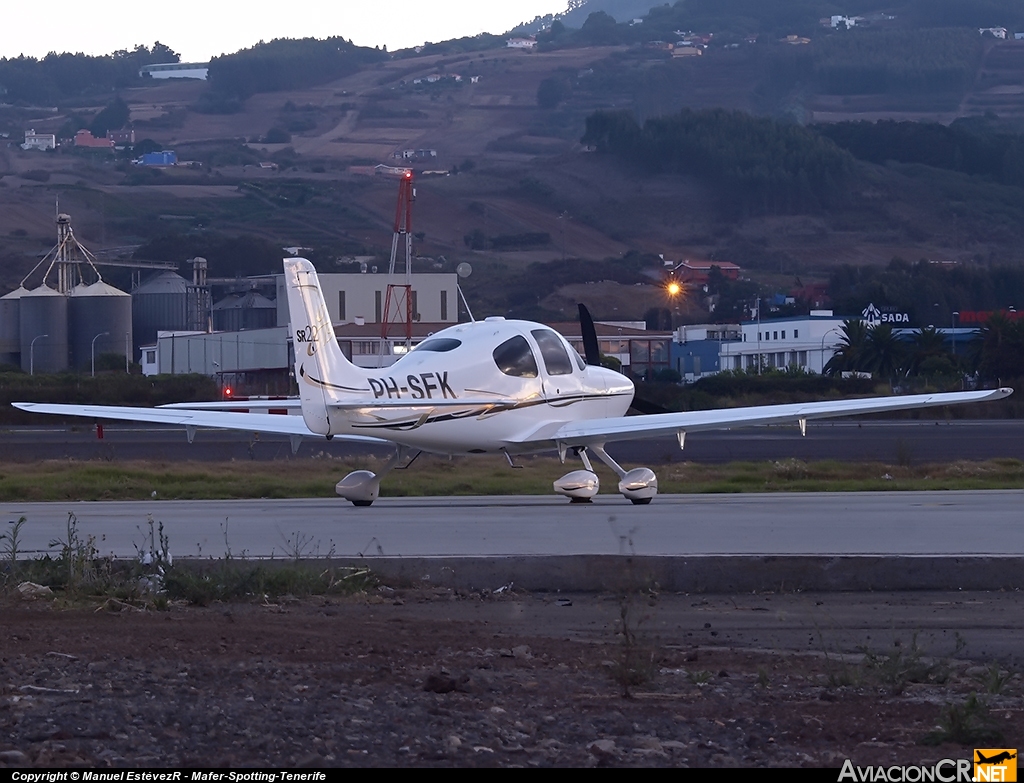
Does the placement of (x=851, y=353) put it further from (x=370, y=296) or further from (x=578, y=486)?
(x=578, y=486)

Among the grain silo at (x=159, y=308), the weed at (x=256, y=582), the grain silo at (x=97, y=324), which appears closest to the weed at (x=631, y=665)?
the weed at (x=256, y=582)

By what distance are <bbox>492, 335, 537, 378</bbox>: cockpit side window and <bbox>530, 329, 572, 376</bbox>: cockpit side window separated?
28 cm

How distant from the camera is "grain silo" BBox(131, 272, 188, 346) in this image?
111 meters

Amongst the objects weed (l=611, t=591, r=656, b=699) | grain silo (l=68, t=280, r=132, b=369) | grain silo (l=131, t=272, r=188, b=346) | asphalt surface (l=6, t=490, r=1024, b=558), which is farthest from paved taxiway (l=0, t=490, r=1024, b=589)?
grain silo (l=131, t=272, r=188, b=346)

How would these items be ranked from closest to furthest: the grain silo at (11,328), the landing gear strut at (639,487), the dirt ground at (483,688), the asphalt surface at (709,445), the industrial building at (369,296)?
the dirt ground at (483,688) < the landing gear strut at (639,487) < the asphalt surface at (709,445) < the industrial building at (369,296) < the grain silo at (11,328)

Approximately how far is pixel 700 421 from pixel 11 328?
8633 centimetres

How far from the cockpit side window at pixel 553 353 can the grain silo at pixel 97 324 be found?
260 ft

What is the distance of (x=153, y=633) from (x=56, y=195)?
188 metres

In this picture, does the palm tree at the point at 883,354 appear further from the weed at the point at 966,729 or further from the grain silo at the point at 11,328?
the weed at the point at 966,729

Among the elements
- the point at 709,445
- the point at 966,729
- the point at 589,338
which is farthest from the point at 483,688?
the point at 709,445

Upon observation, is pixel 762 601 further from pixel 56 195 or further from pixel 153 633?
pixel 56 195

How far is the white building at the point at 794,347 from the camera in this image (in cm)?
8888

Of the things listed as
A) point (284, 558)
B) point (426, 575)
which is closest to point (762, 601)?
point (426, 575)

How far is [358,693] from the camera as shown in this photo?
658 centimetres
